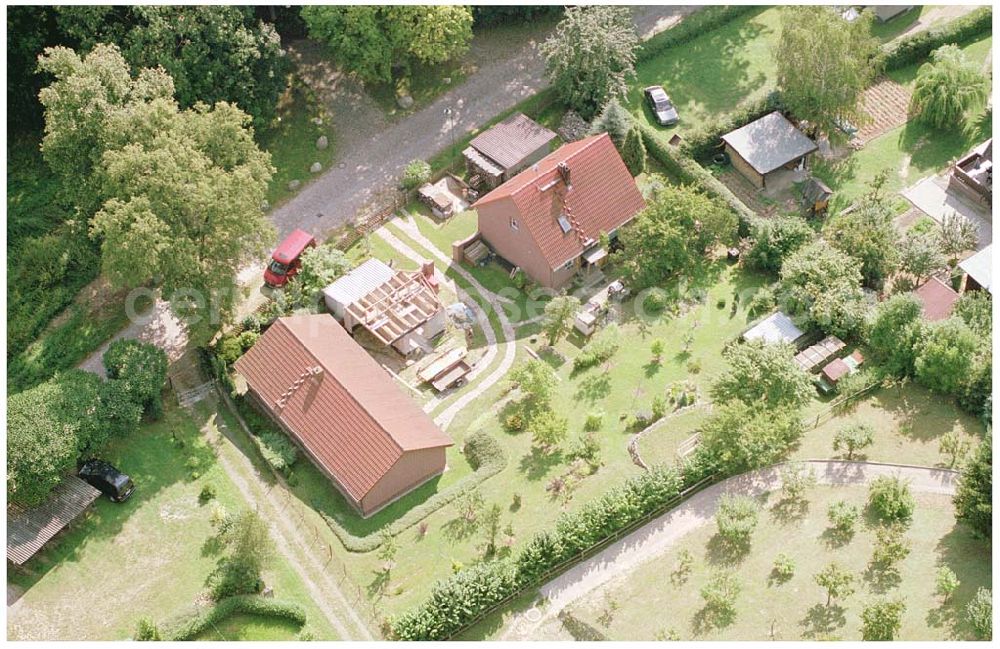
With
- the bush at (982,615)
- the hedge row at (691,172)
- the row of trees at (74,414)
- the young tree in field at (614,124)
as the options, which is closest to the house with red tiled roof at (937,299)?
the hedge row at (691,172)

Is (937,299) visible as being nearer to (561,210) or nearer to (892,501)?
(892,501)

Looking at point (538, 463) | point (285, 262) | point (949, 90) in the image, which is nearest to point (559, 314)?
point (538, 463)

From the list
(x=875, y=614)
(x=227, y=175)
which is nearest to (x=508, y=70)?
(x=227, y=175)

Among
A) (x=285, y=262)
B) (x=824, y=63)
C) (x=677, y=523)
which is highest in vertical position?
(x=285, y=262)

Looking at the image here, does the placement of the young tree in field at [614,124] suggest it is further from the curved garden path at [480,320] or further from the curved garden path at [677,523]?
the curved garden path at [677,523]

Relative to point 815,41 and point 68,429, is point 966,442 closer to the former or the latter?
point 815,41

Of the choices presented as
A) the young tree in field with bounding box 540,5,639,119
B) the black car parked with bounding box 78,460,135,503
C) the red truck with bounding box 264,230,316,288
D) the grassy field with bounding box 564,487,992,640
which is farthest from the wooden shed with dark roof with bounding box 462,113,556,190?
the grassy field with bounding box 564,487,992,640
